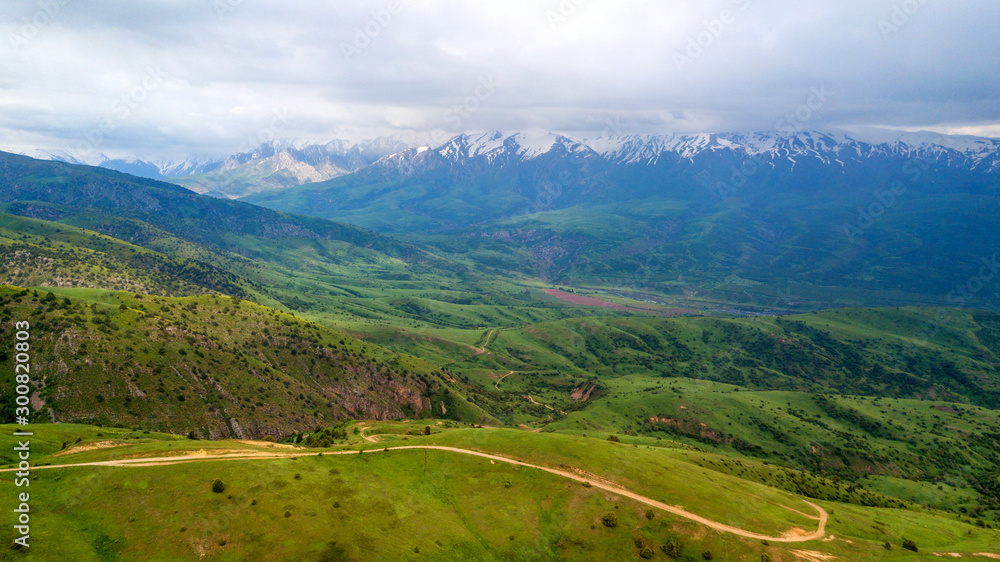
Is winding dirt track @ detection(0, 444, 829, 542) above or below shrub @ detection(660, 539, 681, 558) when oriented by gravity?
above

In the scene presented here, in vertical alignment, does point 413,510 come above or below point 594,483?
below

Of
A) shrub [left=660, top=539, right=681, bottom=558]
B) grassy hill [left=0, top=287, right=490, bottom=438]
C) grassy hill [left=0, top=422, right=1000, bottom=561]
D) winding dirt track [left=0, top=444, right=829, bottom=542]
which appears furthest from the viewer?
grassy hill [left=0, top=287, right=490, bottom=438]

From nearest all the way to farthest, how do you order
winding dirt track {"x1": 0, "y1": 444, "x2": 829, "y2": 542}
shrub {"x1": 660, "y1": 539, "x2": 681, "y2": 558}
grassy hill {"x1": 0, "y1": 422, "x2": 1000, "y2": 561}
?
grassy hill {"x1": 0, "y1": 422, "x2": 1000, "y2": 561} < shrub {"x1": 660, "y1": 539, "x2": 681, "y2": 558} < winding dirt track {"x1": 0, "y1": 444, "x2": 829, "y2": 542}

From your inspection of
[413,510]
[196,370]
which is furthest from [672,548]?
[196,370]

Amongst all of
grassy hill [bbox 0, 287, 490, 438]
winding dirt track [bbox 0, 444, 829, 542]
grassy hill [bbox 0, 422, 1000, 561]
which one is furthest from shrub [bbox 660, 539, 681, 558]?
grassy hill [bbox 0, 287, 490, 438]

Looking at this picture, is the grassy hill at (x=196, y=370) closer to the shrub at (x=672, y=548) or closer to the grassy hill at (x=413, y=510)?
the grassy hill at (x=413, y=510)

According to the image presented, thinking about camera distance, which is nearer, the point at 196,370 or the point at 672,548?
the point at 672,548

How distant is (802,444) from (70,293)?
301m

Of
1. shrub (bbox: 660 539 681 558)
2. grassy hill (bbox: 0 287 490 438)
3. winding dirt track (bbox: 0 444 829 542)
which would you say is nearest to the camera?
shrub (bbox: 660 539 681 558)

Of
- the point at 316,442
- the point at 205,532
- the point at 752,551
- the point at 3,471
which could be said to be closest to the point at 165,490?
the point at 205,532

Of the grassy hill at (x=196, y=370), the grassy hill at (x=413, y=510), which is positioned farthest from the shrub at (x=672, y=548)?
the grassy hill at (x=196, y=370)

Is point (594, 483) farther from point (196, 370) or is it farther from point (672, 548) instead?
point (196, 370)

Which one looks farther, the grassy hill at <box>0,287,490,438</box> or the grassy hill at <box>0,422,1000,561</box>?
the grassy hill at <box>0,287,490,438</box>

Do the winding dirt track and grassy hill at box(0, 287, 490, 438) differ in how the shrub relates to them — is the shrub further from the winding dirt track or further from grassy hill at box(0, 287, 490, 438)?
grassy hill at box(0, 287, 490, 438)
